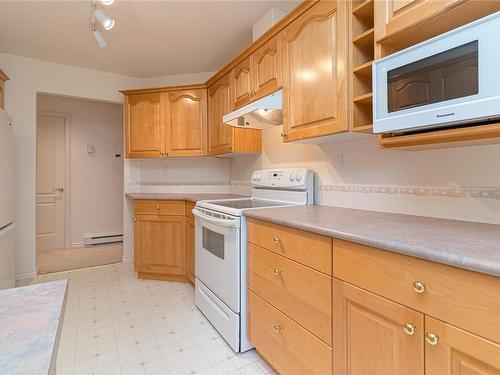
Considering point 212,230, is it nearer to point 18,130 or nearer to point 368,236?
point 368,236

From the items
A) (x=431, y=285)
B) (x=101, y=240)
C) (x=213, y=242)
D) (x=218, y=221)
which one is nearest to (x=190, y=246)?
(x=213, y=242)

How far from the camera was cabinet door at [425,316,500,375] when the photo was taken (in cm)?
70

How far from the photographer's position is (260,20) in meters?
2.34

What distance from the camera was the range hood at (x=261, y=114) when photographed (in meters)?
1.92

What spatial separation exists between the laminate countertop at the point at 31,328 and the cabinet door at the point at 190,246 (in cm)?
208

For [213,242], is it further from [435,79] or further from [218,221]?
[435,79]

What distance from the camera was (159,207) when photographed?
114 inches

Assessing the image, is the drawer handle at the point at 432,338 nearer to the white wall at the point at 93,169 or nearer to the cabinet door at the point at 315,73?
the cabinet door at the point at 315,73

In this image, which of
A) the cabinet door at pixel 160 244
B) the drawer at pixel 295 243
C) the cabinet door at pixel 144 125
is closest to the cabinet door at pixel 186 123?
the cabinet door at pixel 144 125

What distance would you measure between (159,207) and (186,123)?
95 centimetres

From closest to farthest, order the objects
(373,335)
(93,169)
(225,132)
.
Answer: (373,335) < (225,132) < (93,169)

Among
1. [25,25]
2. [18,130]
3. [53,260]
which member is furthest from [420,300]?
[53,260]

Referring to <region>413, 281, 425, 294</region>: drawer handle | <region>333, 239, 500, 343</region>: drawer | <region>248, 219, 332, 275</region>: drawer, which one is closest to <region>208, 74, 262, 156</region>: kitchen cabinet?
<region>248, 219, 332, 275</region>: drawer

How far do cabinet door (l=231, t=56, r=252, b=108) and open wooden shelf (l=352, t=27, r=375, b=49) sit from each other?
0.98m
